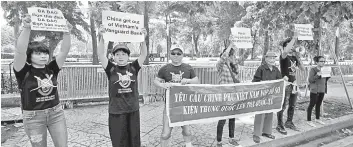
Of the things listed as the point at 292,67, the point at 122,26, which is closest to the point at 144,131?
the point at 122,26

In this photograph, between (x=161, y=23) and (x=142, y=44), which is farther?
(x=161, y=23)

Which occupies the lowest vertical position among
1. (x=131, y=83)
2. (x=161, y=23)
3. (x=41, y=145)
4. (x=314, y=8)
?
(x=41, y=145)

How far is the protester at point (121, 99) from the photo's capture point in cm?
326

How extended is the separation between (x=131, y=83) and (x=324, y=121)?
5391 millimetres

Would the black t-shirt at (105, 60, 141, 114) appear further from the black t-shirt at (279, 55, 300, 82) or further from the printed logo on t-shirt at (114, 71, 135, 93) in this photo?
the black t-shirt at (279, 55, 300, 82)

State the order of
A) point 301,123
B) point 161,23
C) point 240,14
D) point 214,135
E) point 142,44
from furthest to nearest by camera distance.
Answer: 1. point 161,23
2. point 240,14
3. point 301,123
4. point 214,135
5. point 142,44

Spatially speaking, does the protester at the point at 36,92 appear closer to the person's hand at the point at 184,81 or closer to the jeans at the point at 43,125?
the jeans at the point at 43,125

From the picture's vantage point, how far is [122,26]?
3.78 meters

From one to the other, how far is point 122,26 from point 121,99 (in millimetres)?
1198

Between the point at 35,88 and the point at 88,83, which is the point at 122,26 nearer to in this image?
the point at 35,88

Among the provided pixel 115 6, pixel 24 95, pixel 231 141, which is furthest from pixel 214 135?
pixel 115 6

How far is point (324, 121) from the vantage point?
625cm

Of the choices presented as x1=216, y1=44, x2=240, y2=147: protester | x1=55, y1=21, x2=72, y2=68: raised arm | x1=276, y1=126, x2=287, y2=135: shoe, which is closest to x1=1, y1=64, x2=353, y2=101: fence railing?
x1=276, y1=126, x2=287, y2=135: shoe

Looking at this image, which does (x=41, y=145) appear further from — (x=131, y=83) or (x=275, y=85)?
(x=275, y=85)
